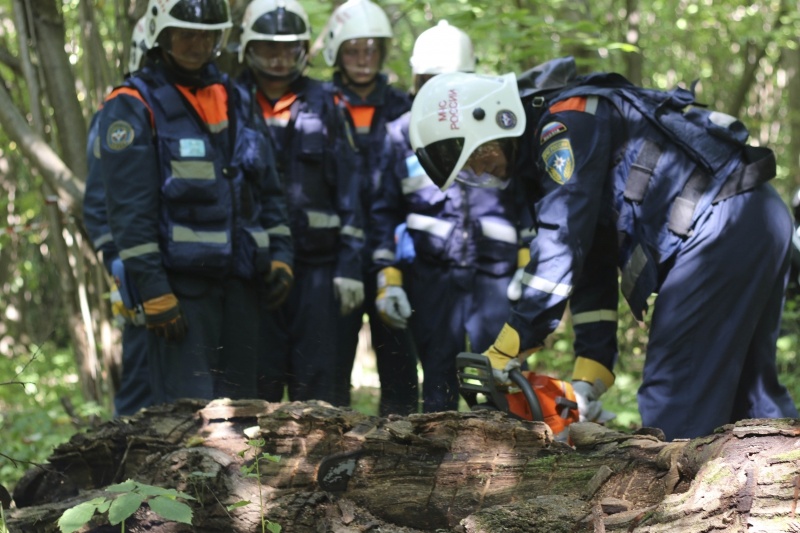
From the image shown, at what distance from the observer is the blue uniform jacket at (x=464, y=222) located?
4.84m

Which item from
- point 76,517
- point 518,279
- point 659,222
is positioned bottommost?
point 518,279

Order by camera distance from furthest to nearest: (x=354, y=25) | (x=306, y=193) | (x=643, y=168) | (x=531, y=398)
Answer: (x=354, y=25)
(x=306, y=193)
(x=643, y=168)
(x=531, y=398)

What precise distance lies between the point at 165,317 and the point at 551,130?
202 centimetres

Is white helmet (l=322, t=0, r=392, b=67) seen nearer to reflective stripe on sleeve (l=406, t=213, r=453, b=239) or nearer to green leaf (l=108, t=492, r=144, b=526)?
reflective stripe on sleeve (l=406, t=213, r=453, b=239)

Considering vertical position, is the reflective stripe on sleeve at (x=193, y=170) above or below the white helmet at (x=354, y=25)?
below

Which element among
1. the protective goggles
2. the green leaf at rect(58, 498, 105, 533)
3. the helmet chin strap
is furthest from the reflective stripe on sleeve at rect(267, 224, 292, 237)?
the green leaf at rect(58, 498, 105, 533)

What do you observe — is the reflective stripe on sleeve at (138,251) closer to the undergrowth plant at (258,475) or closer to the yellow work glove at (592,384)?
the undergrowth plant at (258,475)

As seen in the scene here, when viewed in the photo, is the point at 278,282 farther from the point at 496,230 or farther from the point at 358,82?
the point at 358,82

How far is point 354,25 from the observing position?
5.41m

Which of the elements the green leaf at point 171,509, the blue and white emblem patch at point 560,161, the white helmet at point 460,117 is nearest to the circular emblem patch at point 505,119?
the white helmet at point 460,117

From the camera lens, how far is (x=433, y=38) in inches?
209

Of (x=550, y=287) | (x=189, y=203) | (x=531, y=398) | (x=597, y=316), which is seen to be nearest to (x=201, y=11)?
(x=189, y=203)

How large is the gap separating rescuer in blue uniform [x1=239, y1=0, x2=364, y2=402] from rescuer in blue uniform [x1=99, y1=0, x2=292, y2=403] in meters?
0.36

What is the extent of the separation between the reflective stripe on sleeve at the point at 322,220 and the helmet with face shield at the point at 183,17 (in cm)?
106
